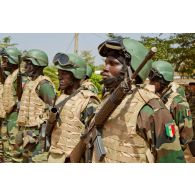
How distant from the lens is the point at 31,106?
Answer: 6828mm

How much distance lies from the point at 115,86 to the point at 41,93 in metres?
3.50

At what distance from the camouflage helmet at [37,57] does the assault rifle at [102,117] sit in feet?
12.2

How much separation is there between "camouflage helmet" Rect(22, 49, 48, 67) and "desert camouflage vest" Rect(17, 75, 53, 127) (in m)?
0.46

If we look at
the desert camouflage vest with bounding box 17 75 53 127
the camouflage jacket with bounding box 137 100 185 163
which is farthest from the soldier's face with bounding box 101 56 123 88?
the desert camouflage vest with bounding box 17 75 53 127

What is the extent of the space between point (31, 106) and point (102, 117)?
367cm

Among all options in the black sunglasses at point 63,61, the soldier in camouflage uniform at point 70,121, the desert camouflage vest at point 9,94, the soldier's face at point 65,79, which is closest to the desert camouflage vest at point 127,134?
the soldier in camouflage uniform at point 70,121

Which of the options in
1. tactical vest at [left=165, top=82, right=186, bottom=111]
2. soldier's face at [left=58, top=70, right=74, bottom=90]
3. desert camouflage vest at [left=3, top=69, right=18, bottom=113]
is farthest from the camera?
desert camouflage vest at [left=3, top=69, right=18, bottom=113]

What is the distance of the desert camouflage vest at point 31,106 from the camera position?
22.2 ft

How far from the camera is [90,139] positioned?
139 inches

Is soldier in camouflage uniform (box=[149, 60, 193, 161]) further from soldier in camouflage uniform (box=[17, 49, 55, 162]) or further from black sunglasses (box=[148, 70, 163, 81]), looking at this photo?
soldier in camouflage uniform (box=[17, 49, 55, 162])

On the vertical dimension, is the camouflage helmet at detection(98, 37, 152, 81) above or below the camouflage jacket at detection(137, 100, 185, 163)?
above

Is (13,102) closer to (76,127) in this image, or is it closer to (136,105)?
(76,127)

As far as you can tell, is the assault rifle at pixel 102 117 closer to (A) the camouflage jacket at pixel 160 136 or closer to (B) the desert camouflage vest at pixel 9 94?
(A) the camouflage jacket at pixel 160 136

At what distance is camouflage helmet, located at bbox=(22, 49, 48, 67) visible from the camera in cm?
731
